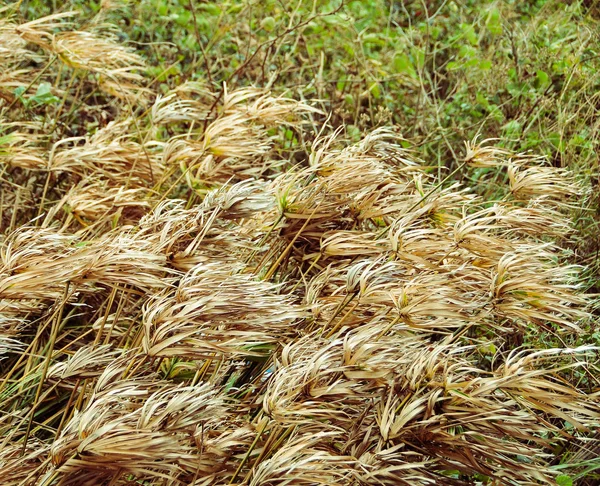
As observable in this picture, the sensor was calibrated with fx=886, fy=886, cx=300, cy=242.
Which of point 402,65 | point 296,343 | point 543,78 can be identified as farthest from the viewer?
point 402,65

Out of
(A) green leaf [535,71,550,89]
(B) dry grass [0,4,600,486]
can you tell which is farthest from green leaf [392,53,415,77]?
(B) dry grass [0,4,600,486]

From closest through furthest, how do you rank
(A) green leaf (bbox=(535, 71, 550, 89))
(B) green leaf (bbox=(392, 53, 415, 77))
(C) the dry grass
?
1. (C) the dry grass
2. (A) green leaf (bbox=(535, 71, 550, 89))
3. (B) green leaf (bbox=(392, 53, 415, 77))

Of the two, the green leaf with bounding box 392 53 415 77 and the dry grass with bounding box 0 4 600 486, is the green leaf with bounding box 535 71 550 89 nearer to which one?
the green leaf with bounding box 392 53 415 77

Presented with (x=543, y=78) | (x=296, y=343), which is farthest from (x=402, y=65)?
(x=296, y=343)

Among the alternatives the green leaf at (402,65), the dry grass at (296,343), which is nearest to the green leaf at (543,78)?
the green leaf at (402,65)

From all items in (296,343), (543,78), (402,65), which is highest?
(296,343)

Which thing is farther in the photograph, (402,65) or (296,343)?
(402,65)

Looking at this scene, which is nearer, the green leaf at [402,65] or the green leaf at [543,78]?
the green leaf at [543,78]

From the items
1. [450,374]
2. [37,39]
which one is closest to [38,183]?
[37,39]

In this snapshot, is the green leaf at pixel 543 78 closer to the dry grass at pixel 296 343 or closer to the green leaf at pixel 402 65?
the green leaf at pixel 402 65

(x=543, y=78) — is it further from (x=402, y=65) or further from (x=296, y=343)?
(x=296, y=343)

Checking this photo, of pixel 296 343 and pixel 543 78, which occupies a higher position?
pixel 296 343

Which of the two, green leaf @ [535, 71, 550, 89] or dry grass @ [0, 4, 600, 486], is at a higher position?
dry grass @ [0, 4, 600, 486]

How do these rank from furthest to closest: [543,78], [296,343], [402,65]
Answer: [402,65] < [543,78] < [296,343]
